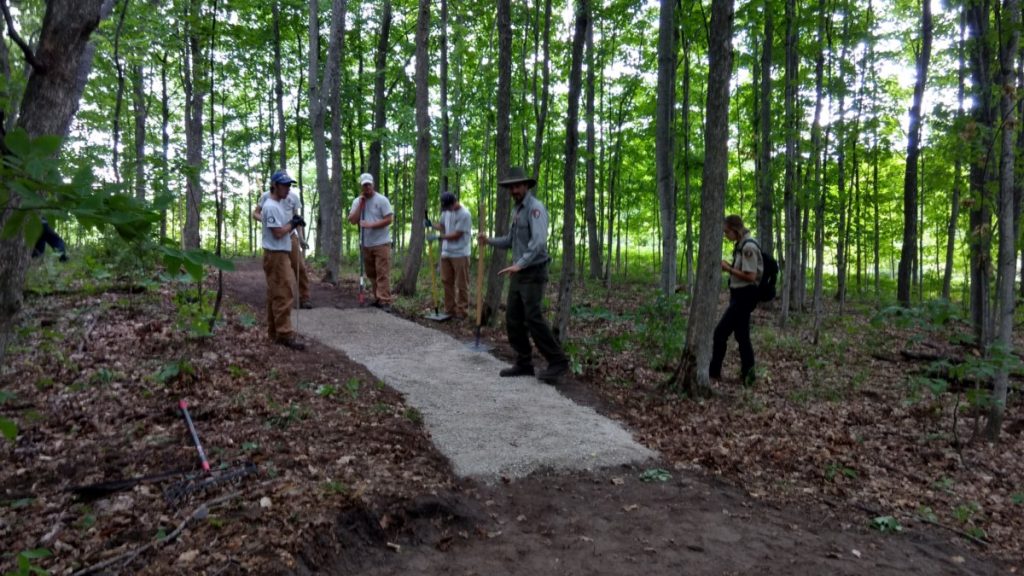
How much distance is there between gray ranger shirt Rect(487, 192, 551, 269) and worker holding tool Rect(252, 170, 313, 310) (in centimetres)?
294

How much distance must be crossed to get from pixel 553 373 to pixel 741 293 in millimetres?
2879

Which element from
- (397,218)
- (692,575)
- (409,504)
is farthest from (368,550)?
(397,218)

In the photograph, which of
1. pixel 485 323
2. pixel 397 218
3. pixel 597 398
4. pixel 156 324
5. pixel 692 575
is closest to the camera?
pixel 692 575

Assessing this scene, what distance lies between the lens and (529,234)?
718 centimetres

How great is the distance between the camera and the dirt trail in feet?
12.2

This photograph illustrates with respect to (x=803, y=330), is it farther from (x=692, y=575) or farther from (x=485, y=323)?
(x=692, y=575)

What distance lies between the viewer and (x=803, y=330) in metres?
13.2

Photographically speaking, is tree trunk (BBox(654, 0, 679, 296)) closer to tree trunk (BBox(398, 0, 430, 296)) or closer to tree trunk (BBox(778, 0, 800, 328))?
tree trunk (BBox(778, 0, 800, 328))

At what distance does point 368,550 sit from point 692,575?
1.98 m

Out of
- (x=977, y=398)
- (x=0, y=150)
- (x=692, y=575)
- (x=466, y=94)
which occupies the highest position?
(x=466, y=94)

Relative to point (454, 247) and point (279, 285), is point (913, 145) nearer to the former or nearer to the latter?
point (454, 247)

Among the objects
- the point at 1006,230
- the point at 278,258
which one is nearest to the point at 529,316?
the point at 278,258

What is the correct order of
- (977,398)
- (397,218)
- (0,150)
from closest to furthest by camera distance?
(0,150) → (977,398) → (397,218)

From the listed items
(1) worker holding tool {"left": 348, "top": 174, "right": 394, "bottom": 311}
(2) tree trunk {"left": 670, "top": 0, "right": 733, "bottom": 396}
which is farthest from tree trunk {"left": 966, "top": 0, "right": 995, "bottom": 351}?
(1) worker holding tool {"left": 348, "top": 174, "right": 394, "bottom": 311}
